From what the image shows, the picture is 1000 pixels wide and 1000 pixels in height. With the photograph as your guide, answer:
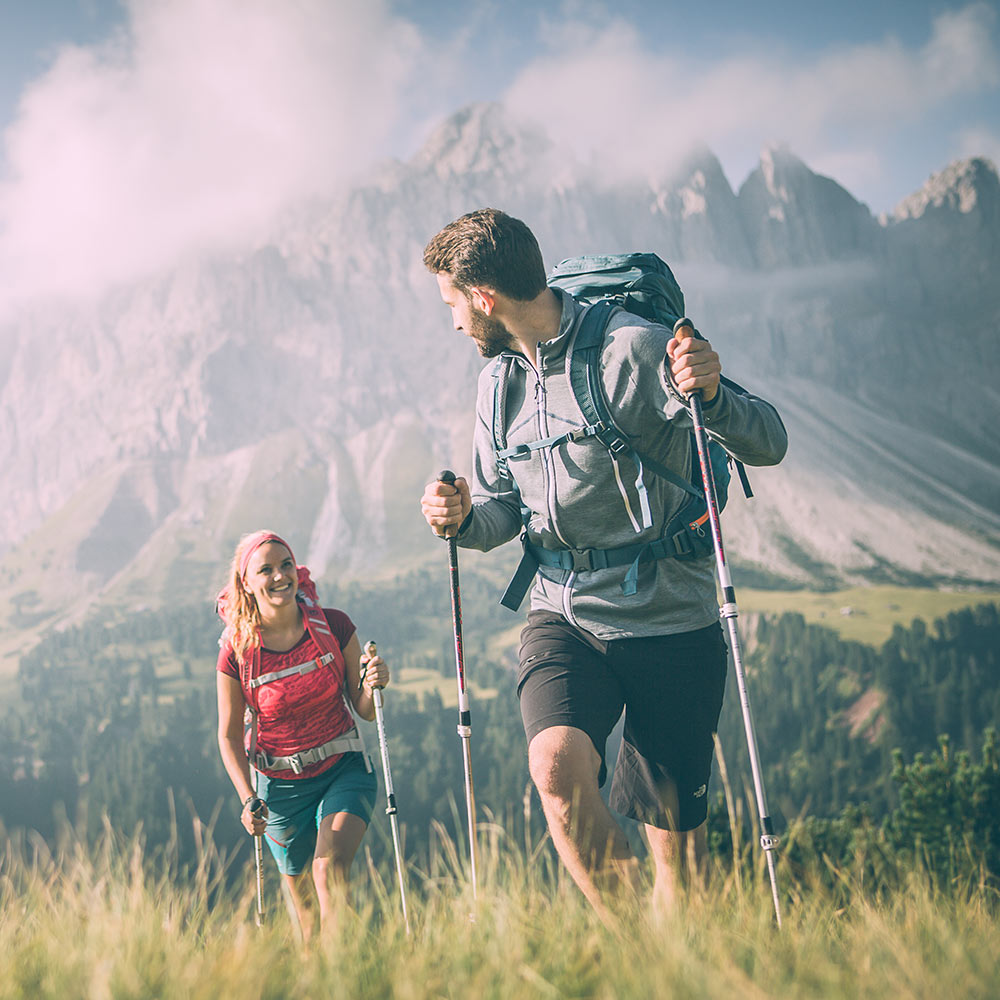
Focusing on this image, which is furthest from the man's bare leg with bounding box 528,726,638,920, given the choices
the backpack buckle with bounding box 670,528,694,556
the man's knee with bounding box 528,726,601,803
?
the backpack buckle with bounding box 670,528,694,556

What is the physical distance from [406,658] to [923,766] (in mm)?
155106

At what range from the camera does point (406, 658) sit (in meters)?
196

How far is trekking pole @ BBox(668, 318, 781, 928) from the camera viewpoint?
366cm

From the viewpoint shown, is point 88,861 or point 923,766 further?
point 923,766

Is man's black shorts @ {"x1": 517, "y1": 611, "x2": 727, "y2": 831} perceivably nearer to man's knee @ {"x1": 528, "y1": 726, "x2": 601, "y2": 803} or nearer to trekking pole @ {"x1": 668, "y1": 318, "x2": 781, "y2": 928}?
man's knee @ {"x1": 528, "y1": 726, "x2": 601, "y2": 803}


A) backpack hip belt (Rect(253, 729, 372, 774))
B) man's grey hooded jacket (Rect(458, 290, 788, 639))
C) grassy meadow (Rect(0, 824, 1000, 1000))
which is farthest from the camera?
backpack hip belt (Rect(253, 729, 372, 774))

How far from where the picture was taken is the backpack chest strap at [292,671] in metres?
5.79

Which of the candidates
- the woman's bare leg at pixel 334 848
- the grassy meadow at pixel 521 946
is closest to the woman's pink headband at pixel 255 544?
the woman's bare leg at pixel 334 848

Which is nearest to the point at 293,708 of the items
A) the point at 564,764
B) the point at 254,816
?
the point at 254,816

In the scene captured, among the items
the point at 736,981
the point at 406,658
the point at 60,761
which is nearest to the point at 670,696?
the point at 736,981

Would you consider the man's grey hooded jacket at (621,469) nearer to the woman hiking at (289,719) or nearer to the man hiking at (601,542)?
the man hiking at (601,542)

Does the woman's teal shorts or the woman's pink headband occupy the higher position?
the woman's pink headband

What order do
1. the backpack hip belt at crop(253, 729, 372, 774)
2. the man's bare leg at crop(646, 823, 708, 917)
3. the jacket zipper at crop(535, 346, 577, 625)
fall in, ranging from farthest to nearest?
1. the backpack hip belt at crop(253, 729, 372, 774)
2. the jacket zipper at crop(535, 346, 577, 625)
3. the man's bare leg at crop(646, 823, 708, 917)

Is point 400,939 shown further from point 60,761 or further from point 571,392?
point 60,761
